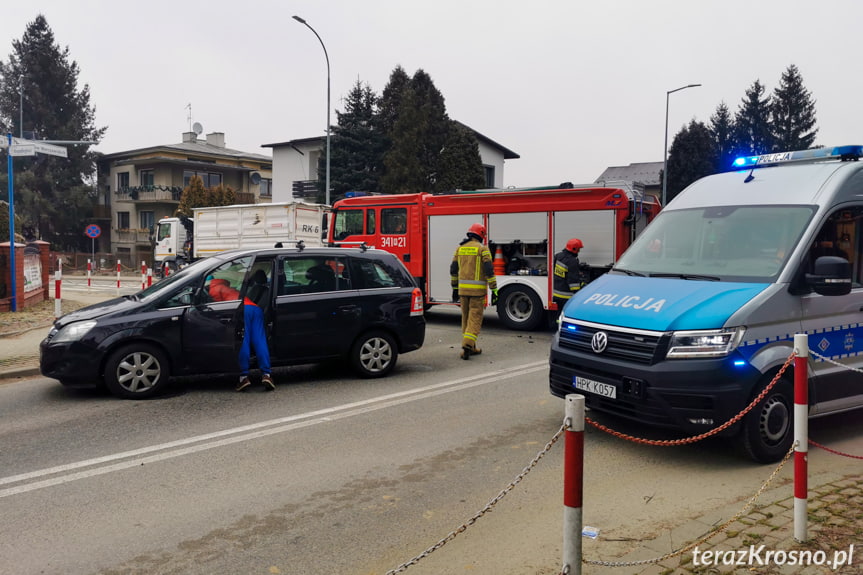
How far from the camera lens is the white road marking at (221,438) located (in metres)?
5.18

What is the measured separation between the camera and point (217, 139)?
6053cm

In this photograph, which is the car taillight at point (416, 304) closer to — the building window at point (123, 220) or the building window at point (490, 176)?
the building window at point (490, 176)

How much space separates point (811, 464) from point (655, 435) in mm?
1210

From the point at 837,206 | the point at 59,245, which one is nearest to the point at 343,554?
the point at 837,206

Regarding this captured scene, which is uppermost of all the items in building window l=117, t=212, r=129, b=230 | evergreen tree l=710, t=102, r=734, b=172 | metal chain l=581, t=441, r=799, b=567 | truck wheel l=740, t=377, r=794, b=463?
evergreen tree l=710, t=102, r=734, b=172

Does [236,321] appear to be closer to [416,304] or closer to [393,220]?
[416,304]

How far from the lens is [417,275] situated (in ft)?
49.3

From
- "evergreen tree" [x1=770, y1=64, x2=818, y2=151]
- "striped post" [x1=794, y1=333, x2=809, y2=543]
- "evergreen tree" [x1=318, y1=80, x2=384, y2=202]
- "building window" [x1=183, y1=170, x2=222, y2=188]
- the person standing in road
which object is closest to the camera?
"striped post" [x1=794, y1=333, x2=809, y2=543]

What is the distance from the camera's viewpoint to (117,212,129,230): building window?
182 feet

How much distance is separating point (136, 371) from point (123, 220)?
5278cm

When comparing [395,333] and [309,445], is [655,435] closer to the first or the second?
[309,445]

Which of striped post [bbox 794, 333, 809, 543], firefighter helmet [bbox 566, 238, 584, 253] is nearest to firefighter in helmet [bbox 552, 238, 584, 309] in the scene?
firefighter helmet [bbox 566, 238, 584, 253]

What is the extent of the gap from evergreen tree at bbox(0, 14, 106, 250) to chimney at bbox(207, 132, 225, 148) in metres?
8.63

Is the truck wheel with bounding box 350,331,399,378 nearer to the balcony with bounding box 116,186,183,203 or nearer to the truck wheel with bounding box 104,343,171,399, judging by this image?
the truck wheel with bounding box 104,343,171,399
